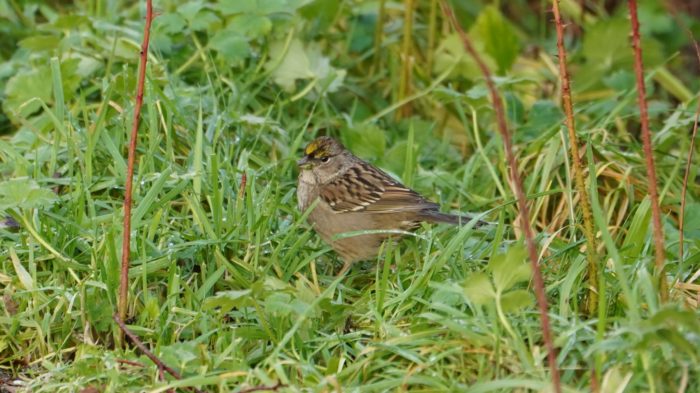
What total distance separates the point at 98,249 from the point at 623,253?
1752 millimetres

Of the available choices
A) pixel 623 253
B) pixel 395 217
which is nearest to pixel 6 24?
pixel 395 217

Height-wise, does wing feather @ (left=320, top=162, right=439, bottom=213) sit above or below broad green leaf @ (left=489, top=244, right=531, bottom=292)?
below

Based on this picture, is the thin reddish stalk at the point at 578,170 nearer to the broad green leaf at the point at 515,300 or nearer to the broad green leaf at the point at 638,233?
the broad green leaf at the point at 638,233

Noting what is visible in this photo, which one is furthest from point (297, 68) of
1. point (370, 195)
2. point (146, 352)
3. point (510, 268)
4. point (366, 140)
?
point (510, 268)

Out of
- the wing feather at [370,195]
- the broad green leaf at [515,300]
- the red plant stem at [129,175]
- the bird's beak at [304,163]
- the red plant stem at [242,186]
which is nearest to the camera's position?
the broad green leaf at [515,300]

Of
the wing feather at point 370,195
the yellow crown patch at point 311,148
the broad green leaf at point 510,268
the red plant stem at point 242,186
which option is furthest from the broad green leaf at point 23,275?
the broad green leaf at point 510,268

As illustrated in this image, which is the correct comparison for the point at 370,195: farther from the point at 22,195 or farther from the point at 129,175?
the point at 22,195

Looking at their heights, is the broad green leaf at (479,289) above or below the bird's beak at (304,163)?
above

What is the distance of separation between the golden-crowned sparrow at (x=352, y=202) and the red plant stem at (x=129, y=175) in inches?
34.3

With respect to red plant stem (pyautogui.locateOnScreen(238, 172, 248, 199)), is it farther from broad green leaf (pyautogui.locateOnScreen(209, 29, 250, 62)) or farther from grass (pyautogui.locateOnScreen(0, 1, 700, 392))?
broad green leaf (pyautogui.locateOnScreen(209, 29, 250, 62))

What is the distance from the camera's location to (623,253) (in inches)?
140

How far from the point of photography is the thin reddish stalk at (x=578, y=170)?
3.11m

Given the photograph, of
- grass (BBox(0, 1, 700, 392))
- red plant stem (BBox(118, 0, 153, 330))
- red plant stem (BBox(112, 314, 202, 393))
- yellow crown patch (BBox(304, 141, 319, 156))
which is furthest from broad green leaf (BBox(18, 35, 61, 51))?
red plant stem (BBox(112, 314, 202, 393))

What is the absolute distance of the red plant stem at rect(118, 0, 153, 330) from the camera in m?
3.12
